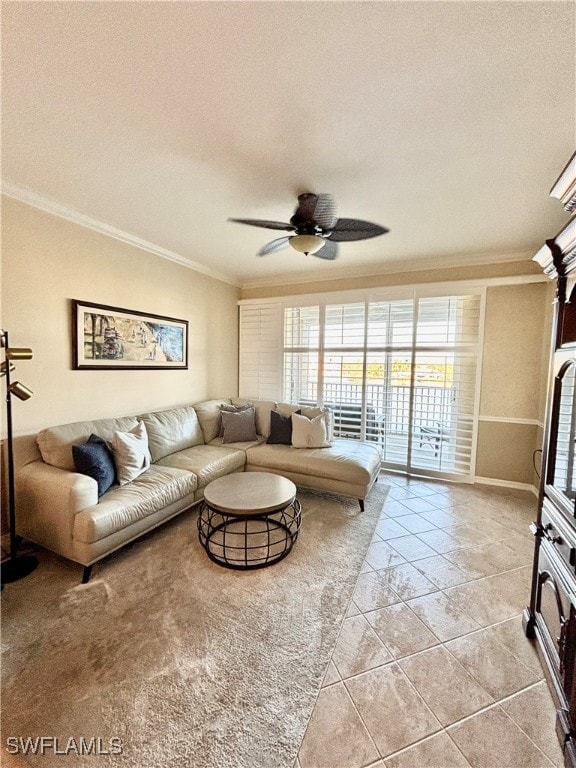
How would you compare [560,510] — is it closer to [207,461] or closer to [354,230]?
[354,230]

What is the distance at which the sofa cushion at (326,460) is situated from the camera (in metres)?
3.11

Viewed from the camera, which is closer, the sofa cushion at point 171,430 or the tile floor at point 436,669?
the tile floor at point 436,669

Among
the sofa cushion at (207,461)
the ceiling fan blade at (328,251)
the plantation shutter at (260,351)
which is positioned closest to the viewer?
the ceiling fan blade at (328,251)

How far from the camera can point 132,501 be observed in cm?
230

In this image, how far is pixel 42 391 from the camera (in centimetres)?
260

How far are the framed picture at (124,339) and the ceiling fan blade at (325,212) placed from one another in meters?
2.25

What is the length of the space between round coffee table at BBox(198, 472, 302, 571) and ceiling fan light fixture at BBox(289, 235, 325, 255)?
6.40ft

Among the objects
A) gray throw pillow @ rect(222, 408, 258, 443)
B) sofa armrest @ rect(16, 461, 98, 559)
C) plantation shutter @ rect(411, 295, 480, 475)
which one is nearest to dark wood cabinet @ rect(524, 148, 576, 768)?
plantation shutter @ rect(411, 295, 480, 475)

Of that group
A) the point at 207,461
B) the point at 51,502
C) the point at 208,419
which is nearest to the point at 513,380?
the point at 207,461

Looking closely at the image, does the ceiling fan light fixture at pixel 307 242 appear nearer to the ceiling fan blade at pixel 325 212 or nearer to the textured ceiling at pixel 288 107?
the ceiling fan blade at pixel 325 212

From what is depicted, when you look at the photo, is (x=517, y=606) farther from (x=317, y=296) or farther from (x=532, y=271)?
(x=317, y=296)

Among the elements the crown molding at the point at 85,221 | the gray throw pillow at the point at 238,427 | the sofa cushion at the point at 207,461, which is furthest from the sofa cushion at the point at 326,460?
the crown molding at the point at 85,221

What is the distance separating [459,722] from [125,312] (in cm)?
383

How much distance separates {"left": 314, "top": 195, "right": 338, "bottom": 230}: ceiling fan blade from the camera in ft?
6.69
